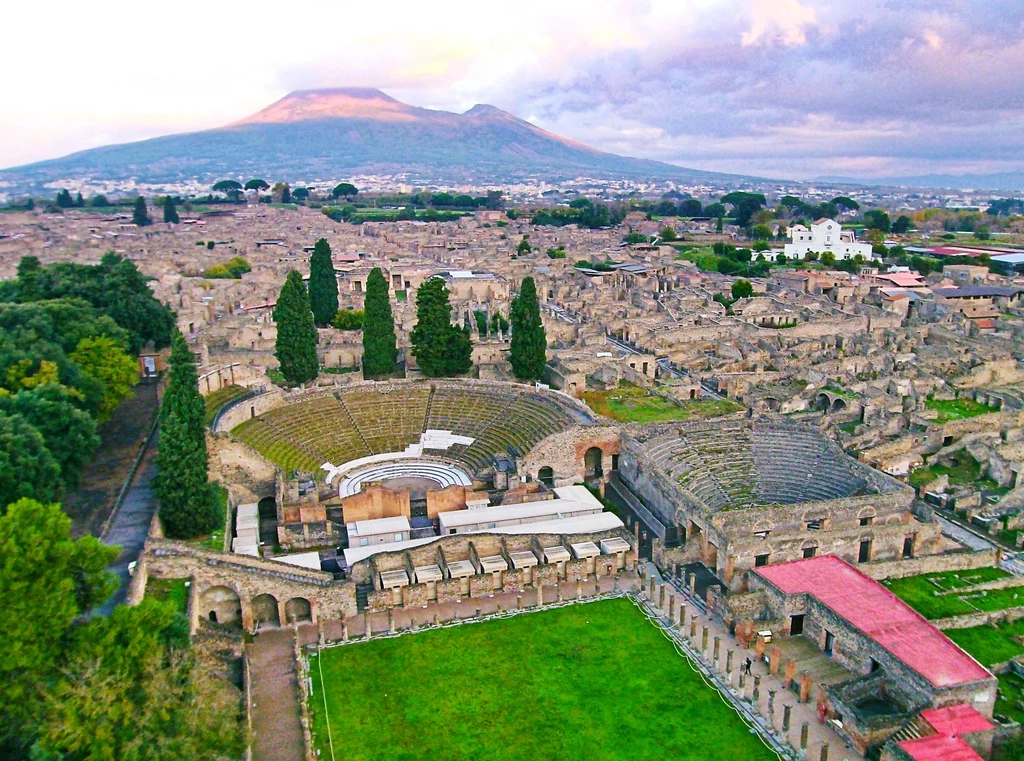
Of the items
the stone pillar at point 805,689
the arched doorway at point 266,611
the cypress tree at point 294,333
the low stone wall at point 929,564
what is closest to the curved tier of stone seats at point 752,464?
the low stone wall at point 929,564

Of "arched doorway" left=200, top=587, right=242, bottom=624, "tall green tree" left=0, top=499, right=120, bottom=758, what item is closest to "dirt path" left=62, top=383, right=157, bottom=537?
"arched doorway" left=200, top=587, right=242, bottom=624

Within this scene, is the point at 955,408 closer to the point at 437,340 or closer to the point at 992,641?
the point at 992,641

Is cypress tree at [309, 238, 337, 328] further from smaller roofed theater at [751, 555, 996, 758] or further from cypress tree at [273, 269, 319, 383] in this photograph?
smaller roofed theater at [751, 555, 996, 758]

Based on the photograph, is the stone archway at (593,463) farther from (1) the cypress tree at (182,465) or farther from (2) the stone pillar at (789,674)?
(1) the cypress tree at (182,465)

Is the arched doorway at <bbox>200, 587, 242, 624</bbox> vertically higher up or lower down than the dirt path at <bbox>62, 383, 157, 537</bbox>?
lower down

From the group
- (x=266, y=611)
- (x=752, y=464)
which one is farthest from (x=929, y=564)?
(x=266, y=611)

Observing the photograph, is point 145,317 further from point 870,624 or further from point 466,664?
point 870,624
